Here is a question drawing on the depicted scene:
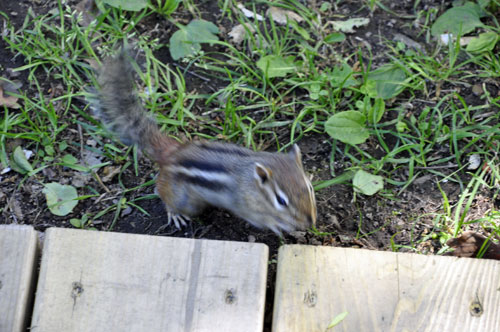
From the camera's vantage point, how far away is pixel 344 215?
3.38 m

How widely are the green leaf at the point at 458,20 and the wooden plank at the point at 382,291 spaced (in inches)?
82.6

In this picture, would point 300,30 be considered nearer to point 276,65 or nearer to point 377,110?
point 276,65

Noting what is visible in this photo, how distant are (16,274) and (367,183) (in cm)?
194

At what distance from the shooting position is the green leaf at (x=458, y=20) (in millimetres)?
4043

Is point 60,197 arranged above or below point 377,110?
below

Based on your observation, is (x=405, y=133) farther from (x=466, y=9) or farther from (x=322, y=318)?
(x=322, y=318)

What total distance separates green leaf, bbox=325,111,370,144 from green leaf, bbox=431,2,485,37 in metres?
1.01

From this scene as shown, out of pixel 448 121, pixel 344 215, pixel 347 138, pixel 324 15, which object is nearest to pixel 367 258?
pixel 344 215

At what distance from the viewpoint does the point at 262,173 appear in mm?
2986

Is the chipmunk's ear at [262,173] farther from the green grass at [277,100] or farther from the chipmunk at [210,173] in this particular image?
the green grass at [277,100]

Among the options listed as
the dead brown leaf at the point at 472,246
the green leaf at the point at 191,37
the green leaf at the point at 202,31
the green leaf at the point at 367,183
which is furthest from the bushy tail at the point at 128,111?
the dead brown leaf at the point at 472,246

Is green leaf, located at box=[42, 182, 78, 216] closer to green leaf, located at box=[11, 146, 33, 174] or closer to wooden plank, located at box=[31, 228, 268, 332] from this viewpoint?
green leaf, located at box=[11, 146, 33, 174]

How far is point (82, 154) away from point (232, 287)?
173 centimetres

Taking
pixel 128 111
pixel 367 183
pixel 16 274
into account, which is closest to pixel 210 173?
pixel 128 111
